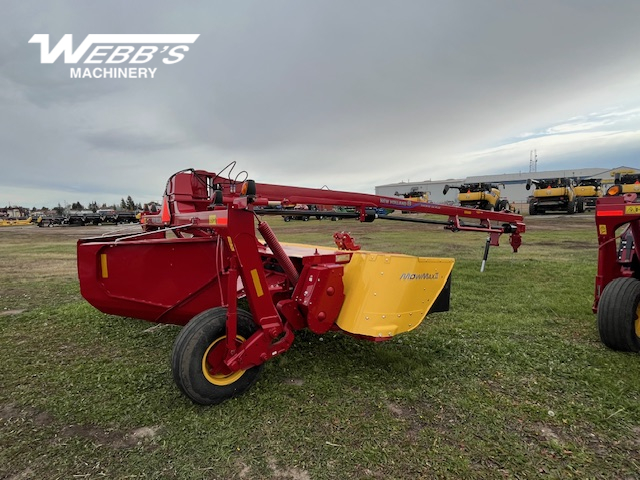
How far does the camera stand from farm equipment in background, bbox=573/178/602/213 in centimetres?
2658

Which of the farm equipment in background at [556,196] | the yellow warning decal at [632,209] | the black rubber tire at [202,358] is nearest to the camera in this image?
the black rubber tire at [202,358]

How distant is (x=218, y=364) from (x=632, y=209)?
13.5 ft

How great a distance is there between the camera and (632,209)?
3.90 metres

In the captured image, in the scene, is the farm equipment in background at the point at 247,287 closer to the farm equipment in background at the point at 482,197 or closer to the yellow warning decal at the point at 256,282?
the yellow warning decal at the point at 256,282

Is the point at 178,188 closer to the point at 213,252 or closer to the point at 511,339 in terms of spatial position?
the point at 213,252

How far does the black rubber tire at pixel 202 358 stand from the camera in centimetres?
271

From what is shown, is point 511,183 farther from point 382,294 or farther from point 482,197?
point 382,294

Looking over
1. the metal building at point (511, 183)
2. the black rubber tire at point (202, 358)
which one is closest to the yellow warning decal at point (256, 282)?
the black rubber tire at point (202, 358)

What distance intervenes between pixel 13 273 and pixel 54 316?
5.15 m

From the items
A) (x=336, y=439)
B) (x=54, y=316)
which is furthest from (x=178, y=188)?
(x=336, y=439)

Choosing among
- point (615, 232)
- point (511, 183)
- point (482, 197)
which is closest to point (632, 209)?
point (615, 232)

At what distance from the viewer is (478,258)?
32.6 feet

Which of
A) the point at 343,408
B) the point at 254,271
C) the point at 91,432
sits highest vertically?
the point at 254,271

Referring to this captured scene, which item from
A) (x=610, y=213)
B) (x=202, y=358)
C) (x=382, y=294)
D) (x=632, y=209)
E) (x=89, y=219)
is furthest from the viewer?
(x=89, y=219)
